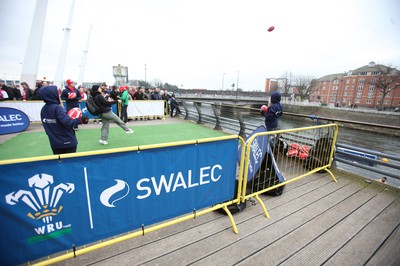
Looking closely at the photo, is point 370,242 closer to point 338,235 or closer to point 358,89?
point 338,235

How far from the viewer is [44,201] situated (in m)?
1.75

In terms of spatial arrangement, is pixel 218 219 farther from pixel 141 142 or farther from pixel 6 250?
pixel 141 142

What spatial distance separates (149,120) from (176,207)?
35.7ft

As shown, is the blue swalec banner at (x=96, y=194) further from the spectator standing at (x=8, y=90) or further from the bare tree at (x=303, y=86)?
the bare tree at (x=303, y=86)

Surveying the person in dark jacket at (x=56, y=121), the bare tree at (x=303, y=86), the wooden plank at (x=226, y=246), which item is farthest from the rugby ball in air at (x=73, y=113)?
the bare tree at (x=303, y=86)

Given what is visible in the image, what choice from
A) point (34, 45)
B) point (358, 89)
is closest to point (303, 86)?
point (358, 89)

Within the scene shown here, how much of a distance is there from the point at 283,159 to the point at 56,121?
5.42m

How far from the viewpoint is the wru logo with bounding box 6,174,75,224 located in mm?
1659

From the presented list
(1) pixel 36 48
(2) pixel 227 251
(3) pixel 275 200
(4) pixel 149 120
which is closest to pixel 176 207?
(2) pixel 227 251

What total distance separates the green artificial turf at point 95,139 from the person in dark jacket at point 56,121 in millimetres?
3491

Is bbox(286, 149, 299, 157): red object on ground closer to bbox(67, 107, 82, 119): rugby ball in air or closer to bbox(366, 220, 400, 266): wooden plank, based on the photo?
bbox(366, 220, 400, 266): wooden plank

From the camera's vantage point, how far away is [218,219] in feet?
9.89

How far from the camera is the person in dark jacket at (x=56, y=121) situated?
300cm

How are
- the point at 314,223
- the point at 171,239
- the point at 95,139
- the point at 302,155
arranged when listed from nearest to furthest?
the point at 171,239
the point at 314,223
the point at 302,155
the point at 95,139
